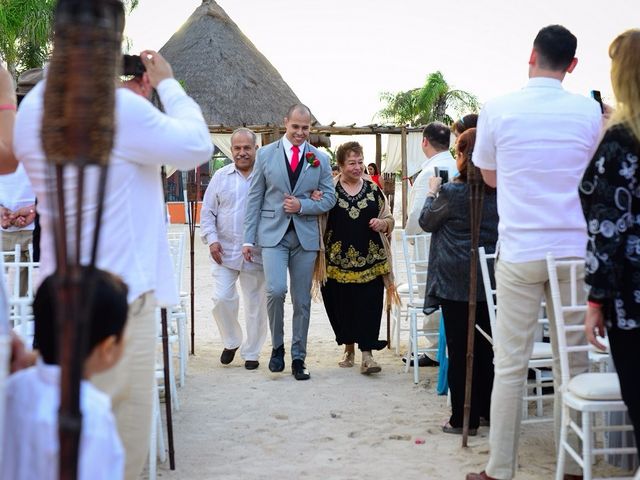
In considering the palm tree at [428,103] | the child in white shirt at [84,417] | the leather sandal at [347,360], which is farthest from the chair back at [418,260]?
the palm tree at [428,103]

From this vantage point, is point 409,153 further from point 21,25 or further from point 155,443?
point 155,443

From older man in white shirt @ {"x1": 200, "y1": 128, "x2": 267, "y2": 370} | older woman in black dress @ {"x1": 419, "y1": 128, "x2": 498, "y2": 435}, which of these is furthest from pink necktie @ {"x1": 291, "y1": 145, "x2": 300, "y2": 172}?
older woman in black dress @ {"x1": 419, "y1": 128, "x2": 498, "y2": 435}

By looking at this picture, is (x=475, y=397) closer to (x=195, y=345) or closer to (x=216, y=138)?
(x=195, y=345)

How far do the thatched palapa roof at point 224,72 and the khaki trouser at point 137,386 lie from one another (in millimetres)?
27842

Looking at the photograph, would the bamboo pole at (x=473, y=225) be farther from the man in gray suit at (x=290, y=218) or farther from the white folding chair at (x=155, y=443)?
the man in gray suit at (x=290, y=218)

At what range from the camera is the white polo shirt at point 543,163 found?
394 cm

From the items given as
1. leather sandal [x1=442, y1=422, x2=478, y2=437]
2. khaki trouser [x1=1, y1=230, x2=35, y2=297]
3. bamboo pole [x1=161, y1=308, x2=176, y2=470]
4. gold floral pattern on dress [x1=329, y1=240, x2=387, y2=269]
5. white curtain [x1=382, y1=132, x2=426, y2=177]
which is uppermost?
white curtain [x1=382, y1=132, x2=426, y2=177]

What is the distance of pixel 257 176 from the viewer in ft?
23.7

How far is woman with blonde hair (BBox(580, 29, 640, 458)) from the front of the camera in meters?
2.81

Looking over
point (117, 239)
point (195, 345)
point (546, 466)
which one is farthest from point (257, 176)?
point (117, 239)

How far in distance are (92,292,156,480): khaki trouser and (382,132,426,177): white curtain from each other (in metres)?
23.9

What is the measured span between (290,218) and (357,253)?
0.62 m

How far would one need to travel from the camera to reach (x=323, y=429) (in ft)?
18.5

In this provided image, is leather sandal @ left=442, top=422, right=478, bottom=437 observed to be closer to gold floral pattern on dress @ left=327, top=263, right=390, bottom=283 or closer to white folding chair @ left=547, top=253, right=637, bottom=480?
white folding chair @ left=547, top=253, right=637, bottom=480
